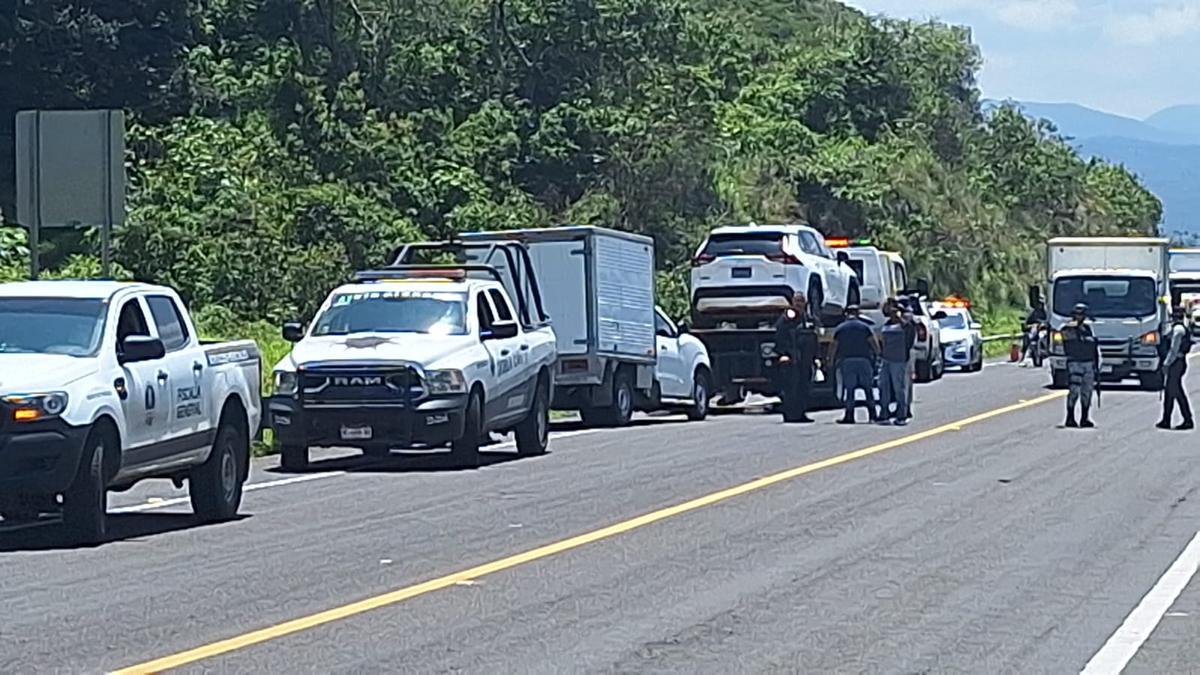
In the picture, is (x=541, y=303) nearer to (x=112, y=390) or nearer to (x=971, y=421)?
(x=971, y=421)

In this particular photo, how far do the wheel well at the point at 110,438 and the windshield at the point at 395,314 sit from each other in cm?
735

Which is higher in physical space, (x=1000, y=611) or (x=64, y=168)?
(x=64, y=168)

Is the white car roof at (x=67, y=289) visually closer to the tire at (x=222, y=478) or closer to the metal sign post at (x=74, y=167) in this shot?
the tire at (x=222, y=478)

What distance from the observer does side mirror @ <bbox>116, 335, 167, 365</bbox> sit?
48.9 ft

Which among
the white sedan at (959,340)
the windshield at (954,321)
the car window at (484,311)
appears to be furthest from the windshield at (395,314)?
the windshield at (954,321)

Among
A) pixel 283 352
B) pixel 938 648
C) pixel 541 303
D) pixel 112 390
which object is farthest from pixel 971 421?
pixel 938 648

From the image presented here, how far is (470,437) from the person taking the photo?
70.4 ft

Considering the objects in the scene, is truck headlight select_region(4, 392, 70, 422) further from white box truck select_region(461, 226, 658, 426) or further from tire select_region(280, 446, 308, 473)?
white box truck select_region(461, 226, 658, 426)

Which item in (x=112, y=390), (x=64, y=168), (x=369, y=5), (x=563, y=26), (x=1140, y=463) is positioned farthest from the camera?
(x=369, y=5)

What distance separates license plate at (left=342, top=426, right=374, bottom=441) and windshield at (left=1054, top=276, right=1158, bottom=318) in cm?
2261

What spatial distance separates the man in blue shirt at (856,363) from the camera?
29656 millimetres

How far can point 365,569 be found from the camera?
13562mm

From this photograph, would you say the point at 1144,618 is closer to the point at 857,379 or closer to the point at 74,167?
the point at 74,167

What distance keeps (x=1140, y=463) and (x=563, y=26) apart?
36.4 metres
